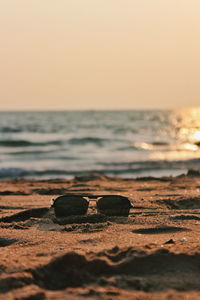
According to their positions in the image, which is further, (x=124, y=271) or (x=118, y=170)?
(x=118, y=170)

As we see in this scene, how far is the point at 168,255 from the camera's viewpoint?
121 inches

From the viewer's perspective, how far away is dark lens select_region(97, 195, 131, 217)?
4.75m

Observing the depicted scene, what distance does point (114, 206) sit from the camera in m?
4.75

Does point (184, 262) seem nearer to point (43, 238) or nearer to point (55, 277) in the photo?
point (55, 277)

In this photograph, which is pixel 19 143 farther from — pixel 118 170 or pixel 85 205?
pixel 85 205

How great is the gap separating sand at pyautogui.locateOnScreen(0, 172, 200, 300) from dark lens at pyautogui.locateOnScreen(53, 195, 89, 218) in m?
0.10

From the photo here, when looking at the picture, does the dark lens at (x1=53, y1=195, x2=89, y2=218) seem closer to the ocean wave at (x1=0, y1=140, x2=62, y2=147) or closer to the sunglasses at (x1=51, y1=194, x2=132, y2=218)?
the sunglasses at (x1=51, y1=194, x2=132, y2=218)

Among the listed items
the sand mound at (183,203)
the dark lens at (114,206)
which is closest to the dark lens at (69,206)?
the dark lens at (114,206)

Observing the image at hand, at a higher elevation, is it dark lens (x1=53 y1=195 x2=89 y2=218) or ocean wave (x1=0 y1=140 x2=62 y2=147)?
ocean wave (x1=0 y1=140 x2=62 y2=147)

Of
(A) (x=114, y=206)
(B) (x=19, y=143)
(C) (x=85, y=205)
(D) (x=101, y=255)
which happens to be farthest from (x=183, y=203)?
(B) (x=19, y=143)

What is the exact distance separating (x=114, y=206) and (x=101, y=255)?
1677mm

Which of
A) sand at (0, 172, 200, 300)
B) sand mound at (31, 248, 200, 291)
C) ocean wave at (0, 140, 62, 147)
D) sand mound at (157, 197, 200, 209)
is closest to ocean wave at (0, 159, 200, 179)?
sand mound at (157, 197, 200, 209)

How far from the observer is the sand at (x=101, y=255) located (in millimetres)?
2650

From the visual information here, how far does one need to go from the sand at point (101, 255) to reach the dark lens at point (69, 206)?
10 cm
